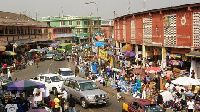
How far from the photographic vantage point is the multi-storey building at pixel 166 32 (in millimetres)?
27328

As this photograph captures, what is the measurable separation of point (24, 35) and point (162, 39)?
37.9 meters

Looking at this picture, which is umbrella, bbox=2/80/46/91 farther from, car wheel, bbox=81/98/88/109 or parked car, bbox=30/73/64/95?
parked car, bbox=30/73/64/95

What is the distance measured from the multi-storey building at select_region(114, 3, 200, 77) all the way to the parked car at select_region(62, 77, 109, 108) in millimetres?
11856


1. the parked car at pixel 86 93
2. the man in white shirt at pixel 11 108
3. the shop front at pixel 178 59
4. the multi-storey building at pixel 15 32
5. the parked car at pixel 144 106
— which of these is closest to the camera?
the parked car at pixel 144 106

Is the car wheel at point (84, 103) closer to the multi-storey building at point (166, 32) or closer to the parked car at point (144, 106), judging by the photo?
the parked car at point (144, 106)

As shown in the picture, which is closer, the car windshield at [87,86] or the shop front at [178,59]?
the car windshield at [87,86]

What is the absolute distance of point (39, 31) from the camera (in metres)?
80.1

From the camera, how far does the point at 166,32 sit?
32.3m

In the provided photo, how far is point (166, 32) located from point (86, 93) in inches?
650

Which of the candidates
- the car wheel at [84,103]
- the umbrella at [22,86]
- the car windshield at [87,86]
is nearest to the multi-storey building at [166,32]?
the car windshield at [87,86]

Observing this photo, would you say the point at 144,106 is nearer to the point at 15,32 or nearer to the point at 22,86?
the point at 22,86

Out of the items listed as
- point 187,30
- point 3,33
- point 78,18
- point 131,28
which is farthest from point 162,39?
point 78,18

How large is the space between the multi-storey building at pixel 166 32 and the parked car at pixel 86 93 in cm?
1186

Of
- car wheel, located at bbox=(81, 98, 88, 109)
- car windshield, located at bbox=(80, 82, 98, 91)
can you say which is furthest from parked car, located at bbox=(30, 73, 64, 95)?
car wheel, located at bbox=(81, 98, 88, 109)
